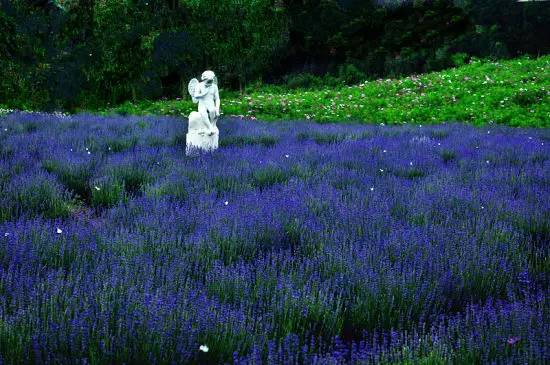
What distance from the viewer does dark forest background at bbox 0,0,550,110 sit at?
17.0 meters

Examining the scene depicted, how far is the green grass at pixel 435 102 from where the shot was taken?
12.7 m

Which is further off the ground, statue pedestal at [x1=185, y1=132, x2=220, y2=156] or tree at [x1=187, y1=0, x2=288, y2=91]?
tree at [x1=187, y1=0, x2=288, y2=91]

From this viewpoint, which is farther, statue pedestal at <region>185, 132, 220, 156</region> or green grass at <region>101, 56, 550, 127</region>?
green grass at <region>101, 56, 550, 127</region>

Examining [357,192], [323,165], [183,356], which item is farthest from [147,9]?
[183,356]

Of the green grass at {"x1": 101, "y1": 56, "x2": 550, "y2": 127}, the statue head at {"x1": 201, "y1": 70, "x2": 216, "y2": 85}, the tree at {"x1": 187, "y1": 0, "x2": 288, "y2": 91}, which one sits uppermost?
the tree at {"x1": 187, "y1": 0, "x2": 288, "y2": 91}

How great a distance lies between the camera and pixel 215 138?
7559mm

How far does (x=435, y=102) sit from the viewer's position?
551 inches

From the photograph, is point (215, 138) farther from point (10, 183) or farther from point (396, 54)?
point (396, 54)

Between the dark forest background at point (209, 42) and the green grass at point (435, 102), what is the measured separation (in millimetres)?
1816

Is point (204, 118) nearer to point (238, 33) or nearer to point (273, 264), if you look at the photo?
point (273, 264)

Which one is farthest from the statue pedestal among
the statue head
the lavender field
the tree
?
the tree

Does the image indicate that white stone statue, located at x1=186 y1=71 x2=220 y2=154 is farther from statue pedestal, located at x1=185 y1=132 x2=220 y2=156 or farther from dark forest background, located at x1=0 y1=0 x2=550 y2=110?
dark forest background, located at x1=0 y1=0 x2=550 y2=110

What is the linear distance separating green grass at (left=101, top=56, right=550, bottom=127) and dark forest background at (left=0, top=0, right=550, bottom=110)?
1.82 metres

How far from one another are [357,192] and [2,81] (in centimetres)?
1513
